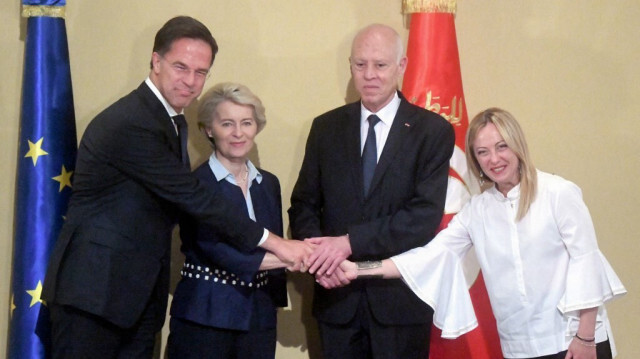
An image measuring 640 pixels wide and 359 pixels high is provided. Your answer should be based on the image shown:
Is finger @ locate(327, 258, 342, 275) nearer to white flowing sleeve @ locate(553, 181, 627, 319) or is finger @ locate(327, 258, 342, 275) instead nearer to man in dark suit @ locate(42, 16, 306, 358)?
man in dark suit @ locate(42, 16, 306, 358)

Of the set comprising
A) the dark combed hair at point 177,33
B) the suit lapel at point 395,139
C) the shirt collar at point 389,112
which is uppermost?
the dark combed hair at point 177,33

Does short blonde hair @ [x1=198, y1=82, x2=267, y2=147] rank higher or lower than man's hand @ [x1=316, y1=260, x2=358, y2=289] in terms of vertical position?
higher

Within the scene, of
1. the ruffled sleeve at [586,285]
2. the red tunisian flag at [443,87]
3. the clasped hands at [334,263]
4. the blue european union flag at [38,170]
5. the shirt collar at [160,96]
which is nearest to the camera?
the ruffled sleeve at [586,285]

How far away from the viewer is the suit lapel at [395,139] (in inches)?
115

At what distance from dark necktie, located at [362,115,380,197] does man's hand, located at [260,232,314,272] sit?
32 centimetres

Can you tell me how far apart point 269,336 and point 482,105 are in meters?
1.53

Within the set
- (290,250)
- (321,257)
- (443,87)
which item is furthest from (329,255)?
(443,87)

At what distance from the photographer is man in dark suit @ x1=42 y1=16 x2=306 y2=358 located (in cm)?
265

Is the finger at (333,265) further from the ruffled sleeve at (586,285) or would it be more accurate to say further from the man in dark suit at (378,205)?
the ruffled sleeve at (586,285)

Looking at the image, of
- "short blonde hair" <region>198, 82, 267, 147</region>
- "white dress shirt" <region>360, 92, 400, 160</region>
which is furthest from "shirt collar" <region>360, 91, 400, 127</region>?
"short blonde hair" <region>198, 82, 267, 147</region>

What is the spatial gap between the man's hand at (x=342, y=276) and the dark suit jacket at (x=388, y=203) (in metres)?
0.04

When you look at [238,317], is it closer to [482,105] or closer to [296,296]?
[296,296]

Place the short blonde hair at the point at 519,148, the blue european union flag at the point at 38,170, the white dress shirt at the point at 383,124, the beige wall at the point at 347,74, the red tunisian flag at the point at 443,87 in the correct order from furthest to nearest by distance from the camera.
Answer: the beige wall at the point at 347,74, the red tunisian flag at the point at 443,87, the blue european union flag at the point at 38,170, the white dress shirt at the point at 383,124, the short blonde hair at the point at 519,148

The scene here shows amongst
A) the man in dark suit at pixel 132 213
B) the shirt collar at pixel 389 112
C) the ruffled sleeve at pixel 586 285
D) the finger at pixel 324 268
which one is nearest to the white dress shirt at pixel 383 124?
the shirt collar at pixel 389 112
